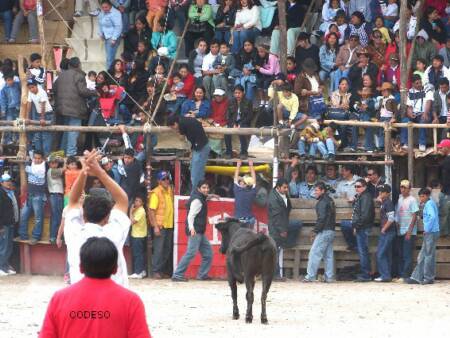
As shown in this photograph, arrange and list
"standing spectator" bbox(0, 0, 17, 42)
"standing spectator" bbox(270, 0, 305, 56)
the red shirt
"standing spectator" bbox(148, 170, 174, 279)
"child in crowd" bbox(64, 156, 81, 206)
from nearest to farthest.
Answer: the red shirt, "child in crowd" bbox(64, 156, 81, 206), "standing spectator" bbox(148, 170, 174, 279), "standing spectator" bbox(270, 0, 305, 56), "standing spectator" bbox(0, 0, 17, 42)

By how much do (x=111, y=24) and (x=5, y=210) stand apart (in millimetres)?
5027

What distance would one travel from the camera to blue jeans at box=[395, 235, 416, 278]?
71.2 feet

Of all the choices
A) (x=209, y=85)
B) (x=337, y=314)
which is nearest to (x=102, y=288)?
(x=337, y=314)

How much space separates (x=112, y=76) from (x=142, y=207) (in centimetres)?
317

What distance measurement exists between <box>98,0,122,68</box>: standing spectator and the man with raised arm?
17.0 meters

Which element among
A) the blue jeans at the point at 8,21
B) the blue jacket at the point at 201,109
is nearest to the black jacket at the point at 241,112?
the blue jacket at the point at 201,109

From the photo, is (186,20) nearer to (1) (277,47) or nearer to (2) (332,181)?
(1) (277,47)

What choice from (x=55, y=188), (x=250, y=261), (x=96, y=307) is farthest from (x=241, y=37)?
(x=96, y=307)

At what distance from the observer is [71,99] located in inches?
924

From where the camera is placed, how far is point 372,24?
2492cm

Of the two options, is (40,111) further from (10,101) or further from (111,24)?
(111,24)

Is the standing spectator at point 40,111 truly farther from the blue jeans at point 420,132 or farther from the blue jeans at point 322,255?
the blue jeans at point 420,132

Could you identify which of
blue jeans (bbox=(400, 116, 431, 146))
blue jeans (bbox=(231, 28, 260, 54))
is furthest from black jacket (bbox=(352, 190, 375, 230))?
blue jeans (bbox=(231, 28, 260, 54))

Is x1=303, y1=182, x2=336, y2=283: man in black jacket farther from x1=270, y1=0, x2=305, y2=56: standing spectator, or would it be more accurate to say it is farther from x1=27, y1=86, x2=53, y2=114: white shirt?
x1=27, y1=86, x2=53, y2=114: white shirt
